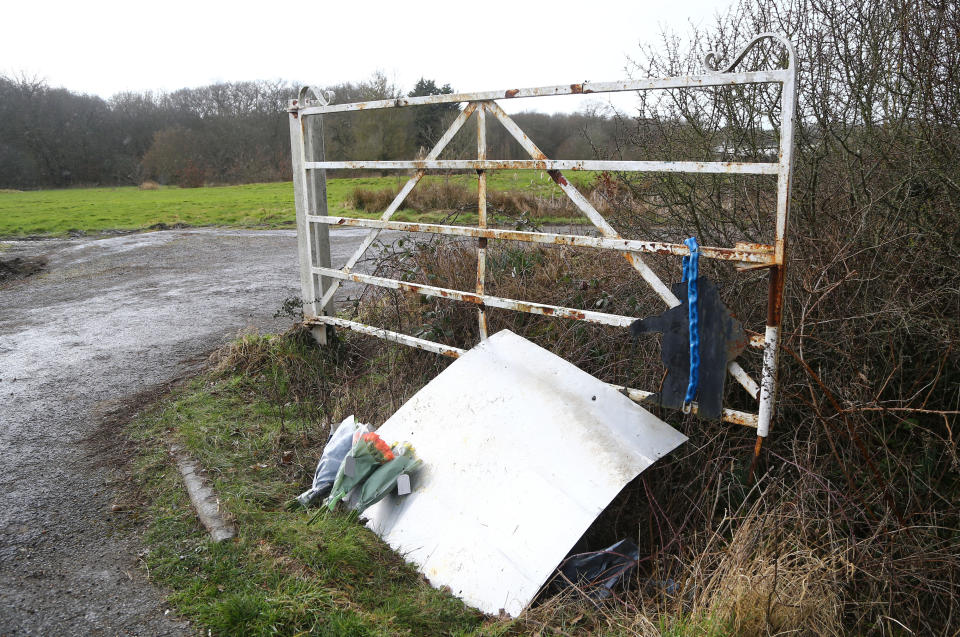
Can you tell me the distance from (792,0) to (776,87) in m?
0.54

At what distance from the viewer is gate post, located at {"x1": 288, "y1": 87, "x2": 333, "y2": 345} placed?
570cm

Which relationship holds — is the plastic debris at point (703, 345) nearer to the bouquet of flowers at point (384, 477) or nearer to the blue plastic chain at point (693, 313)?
the blue plastic chain at point (693, 313)

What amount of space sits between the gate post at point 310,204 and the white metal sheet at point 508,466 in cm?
220

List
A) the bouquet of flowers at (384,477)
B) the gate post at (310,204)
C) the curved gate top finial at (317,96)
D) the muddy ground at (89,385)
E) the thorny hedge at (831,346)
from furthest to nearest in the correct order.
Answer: the gate post at (310,204) < the curved gate top finial at (317,96) < the bouquet of flowers at (384,477) < the muddy ground at (89,385) < the thorny hedge at (831,346)

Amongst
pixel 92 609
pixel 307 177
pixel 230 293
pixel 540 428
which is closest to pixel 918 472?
pixel 540 428

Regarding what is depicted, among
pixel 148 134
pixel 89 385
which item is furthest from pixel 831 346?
pixel 148 134

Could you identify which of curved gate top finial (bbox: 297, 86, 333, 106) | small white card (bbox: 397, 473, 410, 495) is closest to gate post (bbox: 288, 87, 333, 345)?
curved gate top finial (bbox: 297, 86, 333, 106)

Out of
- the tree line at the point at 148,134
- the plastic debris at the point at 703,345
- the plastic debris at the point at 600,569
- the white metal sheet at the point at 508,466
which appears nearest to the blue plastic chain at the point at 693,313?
the plastic debris at the point at 703,345

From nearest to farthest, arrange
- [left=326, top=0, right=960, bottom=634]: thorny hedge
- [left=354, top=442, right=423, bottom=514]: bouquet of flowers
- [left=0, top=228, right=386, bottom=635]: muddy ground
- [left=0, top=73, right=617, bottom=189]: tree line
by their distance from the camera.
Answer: [left=326, top=0, right=960, bottom=634]: thorny hedge < [left=0, top=228, right=386, bottom=635]: muddy ground < [left=354, top=442, right=423, bottom=514]: bouquet of flowers < [left=0, top=73, right=617, bottom=189]: tree line

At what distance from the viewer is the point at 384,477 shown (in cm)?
371

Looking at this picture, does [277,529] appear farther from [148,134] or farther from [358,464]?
[148,134]

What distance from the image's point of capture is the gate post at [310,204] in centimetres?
570

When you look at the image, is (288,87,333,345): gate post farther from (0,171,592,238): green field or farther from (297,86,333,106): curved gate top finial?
(0,171,592,238): green field

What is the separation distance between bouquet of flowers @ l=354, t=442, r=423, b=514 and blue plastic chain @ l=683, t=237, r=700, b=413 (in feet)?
4.86
